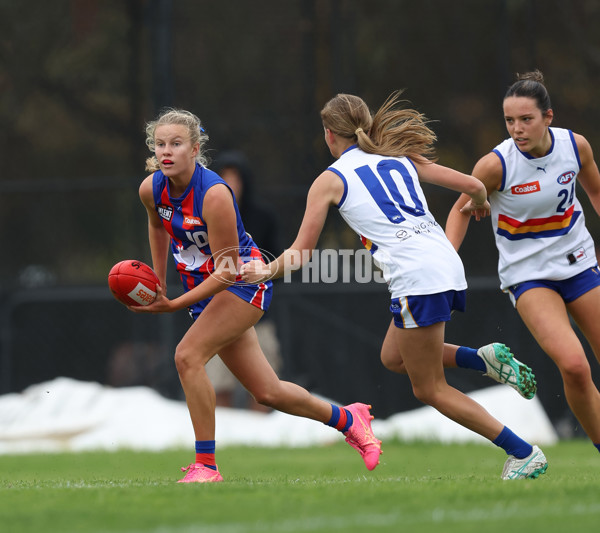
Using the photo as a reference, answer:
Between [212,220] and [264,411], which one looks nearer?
[212,220]

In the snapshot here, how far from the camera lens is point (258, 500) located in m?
4.80

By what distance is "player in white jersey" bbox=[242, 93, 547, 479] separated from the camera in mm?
5730

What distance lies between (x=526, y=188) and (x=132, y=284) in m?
2.19

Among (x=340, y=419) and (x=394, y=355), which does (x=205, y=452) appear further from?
(x=394, y=355)

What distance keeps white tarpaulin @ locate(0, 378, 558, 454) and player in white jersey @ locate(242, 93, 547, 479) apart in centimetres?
498

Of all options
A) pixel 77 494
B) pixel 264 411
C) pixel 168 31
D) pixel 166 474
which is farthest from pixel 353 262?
pixel 77 494

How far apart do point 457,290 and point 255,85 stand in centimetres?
670

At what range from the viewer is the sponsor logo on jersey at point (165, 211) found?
6.07 metres

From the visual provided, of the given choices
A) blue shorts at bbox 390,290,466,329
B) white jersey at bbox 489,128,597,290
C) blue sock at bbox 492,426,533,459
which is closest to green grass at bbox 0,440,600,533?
blue sock at bbox 492,426,533,459

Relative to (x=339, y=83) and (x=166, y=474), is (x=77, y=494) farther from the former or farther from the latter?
(x=339, y=83)

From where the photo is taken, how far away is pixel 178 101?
11906 mm

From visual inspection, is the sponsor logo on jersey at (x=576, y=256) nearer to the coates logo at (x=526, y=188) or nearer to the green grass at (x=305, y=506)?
the coates logo at (x=526, y=188)

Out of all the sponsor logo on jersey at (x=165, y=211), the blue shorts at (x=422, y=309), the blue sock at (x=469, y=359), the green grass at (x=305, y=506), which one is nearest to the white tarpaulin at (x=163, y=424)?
the green grass at (x=305, y=506)

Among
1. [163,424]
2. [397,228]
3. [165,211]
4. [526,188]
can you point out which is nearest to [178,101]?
[163,424]
